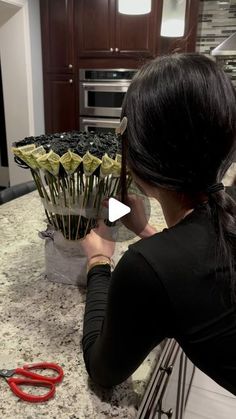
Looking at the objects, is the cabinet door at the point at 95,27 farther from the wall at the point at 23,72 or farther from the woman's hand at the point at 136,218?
the woman's hand at the point at 136,218

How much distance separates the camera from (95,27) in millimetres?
3152

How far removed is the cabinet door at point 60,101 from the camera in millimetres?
3393

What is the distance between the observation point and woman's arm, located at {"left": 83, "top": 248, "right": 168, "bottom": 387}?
525 millimetres

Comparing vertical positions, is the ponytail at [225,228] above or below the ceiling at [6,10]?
below

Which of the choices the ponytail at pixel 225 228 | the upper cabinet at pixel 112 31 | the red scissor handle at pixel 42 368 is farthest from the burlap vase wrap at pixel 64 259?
the upper cabinet at pixel 112 31

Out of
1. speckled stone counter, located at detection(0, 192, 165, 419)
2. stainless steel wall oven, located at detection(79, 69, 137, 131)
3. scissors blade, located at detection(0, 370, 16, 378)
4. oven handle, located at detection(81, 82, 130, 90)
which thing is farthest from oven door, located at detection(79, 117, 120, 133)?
scissors blade, located at detection(0, 370, 16, 378)

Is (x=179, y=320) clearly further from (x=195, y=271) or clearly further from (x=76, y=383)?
(x=76, y=383)

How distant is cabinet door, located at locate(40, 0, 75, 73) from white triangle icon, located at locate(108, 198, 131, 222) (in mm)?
2914

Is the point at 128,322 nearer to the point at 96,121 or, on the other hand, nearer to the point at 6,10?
the point at 96,121

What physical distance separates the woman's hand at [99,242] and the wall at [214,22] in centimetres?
277

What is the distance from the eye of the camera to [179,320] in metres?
0.54

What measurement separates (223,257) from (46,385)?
0.37 m

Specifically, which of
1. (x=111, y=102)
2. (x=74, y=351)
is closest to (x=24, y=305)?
(x=74, y=351)

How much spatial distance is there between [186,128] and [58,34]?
3214 millimetres
